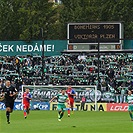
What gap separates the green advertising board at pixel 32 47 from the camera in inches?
2621

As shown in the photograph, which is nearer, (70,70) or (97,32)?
(97,32)

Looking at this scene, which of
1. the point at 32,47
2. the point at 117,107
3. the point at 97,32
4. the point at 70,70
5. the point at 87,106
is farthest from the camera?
the point at 32,47

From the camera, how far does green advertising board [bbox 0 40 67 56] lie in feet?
218

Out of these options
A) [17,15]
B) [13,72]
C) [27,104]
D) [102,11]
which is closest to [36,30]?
[17,15]

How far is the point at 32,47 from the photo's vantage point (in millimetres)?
66938

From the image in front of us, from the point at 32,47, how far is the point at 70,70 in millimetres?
7782

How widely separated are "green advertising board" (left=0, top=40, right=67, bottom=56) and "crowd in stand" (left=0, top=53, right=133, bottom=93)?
6.49 feet

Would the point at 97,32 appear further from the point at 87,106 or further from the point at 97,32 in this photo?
the point at 87,106

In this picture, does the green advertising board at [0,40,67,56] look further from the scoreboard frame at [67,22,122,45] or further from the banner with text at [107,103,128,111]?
the banner with text at [107,103,128,111]

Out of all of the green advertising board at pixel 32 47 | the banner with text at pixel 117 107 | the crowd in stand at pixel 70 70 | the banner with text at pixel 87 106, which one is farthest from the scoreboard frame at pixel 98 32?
the banner with text at pixel 117 107

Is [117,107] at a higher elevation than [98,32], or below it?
below

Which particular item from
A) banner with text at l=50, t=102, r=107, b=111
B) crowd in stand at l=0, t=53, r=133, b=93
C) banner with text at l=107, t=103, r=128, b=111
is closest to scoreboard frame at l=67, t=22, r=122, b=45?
crowd in stand at l=0, t=53, r=133, b=93

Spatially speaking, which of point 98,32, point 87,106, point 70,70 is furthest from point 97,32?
point 87,106

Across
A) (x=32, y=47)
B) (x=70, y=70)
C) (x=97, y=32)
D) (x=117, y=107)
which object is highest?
(x=97, y=32)
